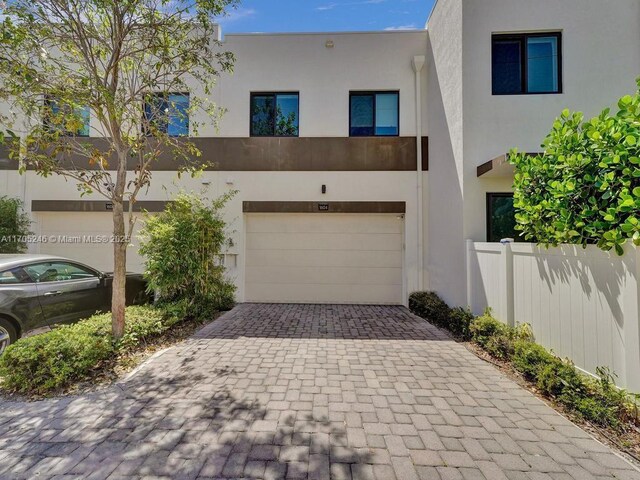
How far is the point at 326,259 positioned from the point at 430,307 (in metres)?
2.97

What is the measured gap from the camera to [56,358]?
3.70 m

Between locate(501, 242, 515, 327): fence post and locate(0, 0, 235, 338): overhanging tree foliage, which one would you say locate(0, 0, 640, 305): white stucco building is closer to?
locate(501, 242, 515, 327): fence post

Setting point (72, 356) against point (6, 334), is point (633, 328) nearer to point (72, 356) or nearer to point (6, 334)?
point (72, 356)

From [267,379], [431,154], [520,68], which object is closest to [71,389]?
[267,379]

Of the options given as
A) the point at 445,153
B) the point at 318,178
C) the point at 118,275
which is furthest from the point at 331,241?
the point at 118,275

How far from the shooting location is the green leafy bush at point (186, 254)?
628 cm

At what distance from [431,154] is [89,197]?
367 inches

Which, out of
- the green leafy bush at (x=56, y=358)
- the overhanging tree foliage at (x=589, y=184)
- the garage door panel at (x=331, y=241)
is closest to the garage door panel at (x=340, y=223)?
the garage door panel at (x=331, y=241)

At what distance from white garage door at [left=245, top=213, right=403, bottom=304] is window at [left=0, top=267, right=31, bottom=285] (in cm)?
458

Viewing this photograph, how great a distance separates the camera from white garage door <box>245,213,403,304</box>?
855cm

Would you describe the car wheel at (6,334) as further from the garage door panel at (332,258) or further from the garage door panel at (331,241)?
the garage door panel at (331,241)

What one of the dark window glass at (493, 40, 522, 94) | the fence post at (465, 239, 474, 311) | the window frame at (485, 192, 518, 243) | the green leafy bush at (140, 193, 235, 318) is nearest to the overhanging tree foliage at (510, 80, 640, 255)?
the fence post at (465, 239, 474, 311)

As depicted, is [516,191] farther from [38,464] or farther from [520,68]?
[38,464]

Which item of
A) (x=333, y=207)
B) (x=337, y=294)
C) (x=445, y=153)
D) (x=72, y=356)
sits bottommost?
(x=337, y=294)
